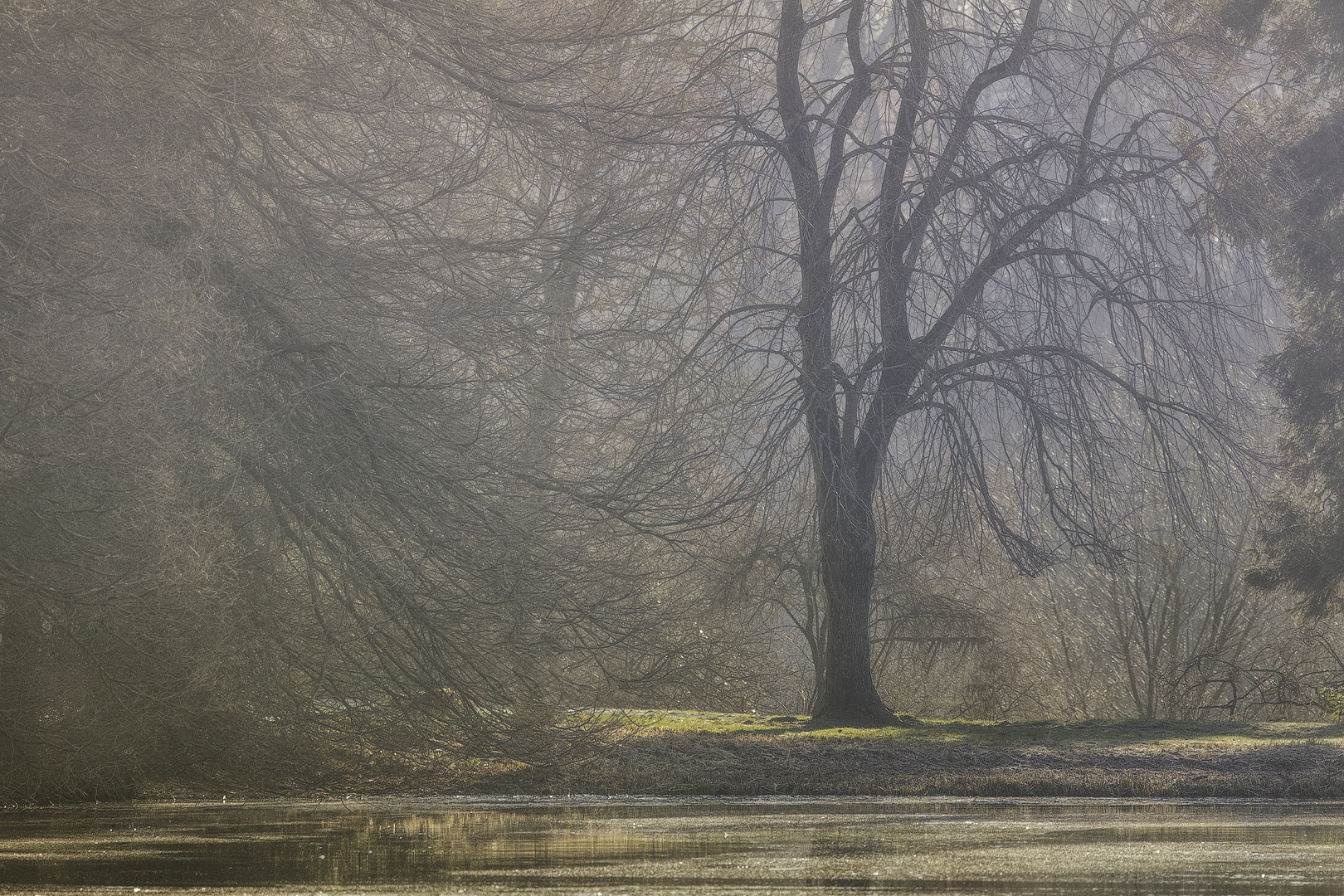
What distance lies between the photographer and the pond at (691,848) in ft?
16.7

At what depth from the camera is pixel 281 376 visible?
9.20 m

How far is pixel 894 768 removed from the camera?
9.58 meters

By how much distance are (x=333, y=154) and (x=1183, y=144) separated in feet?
25.8

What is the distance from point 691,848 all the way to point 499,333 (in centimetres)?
485

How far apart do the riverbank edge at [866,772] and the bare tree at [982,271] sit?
63.9 inches

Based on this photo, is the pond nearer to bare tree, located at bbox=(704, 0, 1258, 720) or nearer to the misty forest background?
the misty forest background

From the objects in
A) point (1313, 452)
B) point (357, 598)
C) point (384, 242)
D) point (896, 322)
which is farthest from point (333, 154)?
point (1313, 452)

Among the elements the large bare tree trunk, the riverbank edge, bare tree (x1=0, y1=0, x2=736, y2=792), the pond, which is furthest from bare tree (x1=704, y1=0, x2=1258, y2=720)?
the pond

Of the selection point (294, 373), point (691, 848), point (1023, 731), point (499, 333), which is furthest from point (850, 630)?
point (691, 848)

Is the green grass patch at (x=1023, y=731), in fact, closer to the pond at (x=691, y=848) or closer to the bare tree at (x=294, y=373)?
the bare tree at (x=294, y=373)

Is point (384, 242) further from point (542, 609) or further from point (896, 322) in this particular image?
point (896, 322)

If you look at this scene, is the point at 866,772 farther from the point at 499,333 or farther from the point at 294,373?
the point at 294,373

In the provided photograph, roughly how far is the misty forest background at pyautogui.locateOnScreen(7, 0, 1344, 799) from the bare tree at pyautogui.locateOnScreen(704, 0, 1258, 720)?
0.20 ft

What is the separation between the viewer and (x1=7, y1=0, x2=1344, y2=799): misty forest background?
8.25 metres
